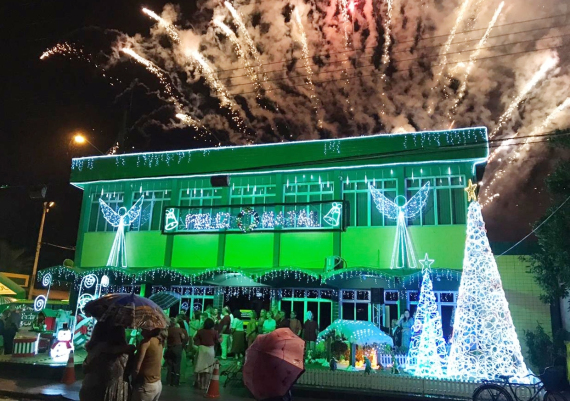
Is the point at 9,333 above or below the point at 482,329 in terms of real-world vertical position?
below

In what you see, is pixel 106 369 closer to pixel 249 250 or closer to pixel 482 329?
pixel 482 329

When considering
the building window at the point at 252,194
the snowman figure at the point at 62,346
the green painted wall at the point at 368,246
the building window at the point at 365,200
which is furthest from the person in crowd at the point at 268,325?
the building window at the point at 252,194

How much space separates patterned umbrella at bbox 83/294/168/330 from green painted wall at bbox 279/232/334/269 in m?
11.9

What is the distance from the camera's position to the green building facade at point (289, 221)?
16828 millimetres

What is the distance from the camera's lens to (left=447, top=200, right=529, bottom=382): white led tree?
34.8 feet

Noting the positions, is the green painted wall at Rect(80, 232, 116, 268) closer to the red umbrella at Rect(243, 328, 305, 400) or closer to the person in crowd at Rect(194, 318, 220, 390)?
the person in crowd at Rect(194, 318, 220, 390)

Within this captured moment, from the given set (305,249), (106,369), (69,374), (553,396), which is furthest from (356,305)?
(106,369)

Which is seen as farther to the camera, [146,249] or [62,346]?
[146,249]

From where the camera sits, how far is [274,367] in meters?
3.29

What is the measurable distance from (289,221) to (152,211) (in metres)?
6.28

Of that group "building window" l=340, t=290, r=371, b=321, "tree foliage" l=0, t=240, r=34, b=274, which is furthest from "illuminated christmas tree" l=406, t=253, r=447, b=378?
"tree foliage" l=0, t=240, r=34, b=274

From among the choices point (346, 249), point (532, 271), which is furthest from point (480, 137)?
point (346, 249)

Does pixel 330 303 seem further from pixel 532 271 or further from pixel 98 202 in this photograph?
pixel 98 202

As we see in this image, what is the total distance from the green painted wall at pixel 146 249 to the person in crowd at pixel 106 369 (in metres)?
14.7
